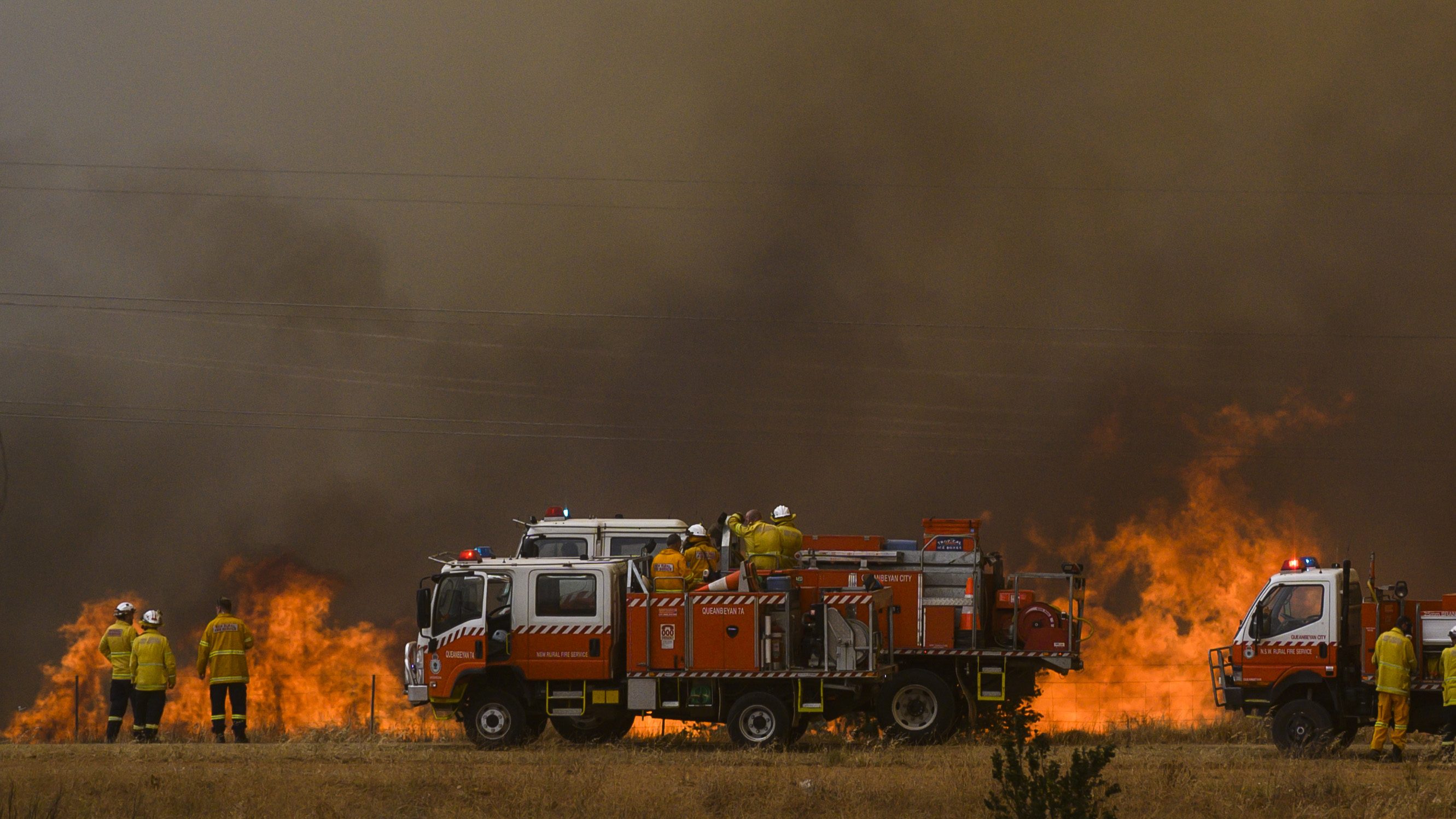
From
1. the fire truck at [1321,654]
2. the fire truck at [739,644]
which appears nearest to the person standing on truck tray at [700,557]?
the fire truck at [739,644]

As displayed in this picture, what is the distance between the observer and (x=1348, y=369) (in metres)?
37.9

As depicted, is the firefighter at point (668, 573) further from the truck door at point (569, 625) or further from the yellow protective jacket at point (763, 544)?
the yellow protective jacket at point (763, 544)

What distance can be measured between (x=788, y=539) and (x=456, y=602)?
13.5ft

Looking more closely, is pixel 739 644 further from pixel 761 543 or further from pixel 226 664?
pixel 226 664

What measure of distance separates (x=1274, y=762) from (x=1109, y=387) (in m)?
23.0

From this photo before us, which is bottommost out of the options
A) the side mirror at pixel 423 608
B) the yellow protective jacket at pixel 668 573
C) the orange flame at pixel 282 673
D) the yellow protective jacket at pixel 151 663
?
the orange flame at pixel 282 673

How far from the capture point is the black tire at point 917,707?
60.0 feet

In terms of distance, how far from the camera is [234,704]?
63.6ft

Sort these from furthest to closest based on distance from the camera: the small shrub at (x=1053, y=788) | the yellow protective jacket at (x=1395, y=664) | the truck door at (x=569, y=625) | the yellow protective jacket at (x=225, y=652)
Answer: the yellow protective jacket at (x=225, y=652) → the truck door at (x=569, y=625) → the yellow protective jacket at (x=1395, y=664) → the small shrub at (x=1053, y=788)

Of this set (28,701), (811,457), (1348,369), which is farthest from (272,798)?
(1348,369)

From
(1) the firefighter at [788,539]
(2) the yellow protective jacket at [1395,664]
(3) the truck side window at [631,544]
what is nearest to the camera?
(2) the yellow protective jacket at [1395,664]

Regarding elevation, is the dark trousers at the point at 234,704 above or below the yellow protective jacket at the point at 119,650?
below

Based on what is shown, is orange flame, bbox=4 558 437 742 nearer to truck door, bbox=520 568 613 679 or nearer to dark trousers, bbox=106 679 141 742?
dark trousers, bbox=106 679 141 742

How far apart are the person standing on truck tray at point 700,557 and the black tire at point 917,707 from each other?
256cm
